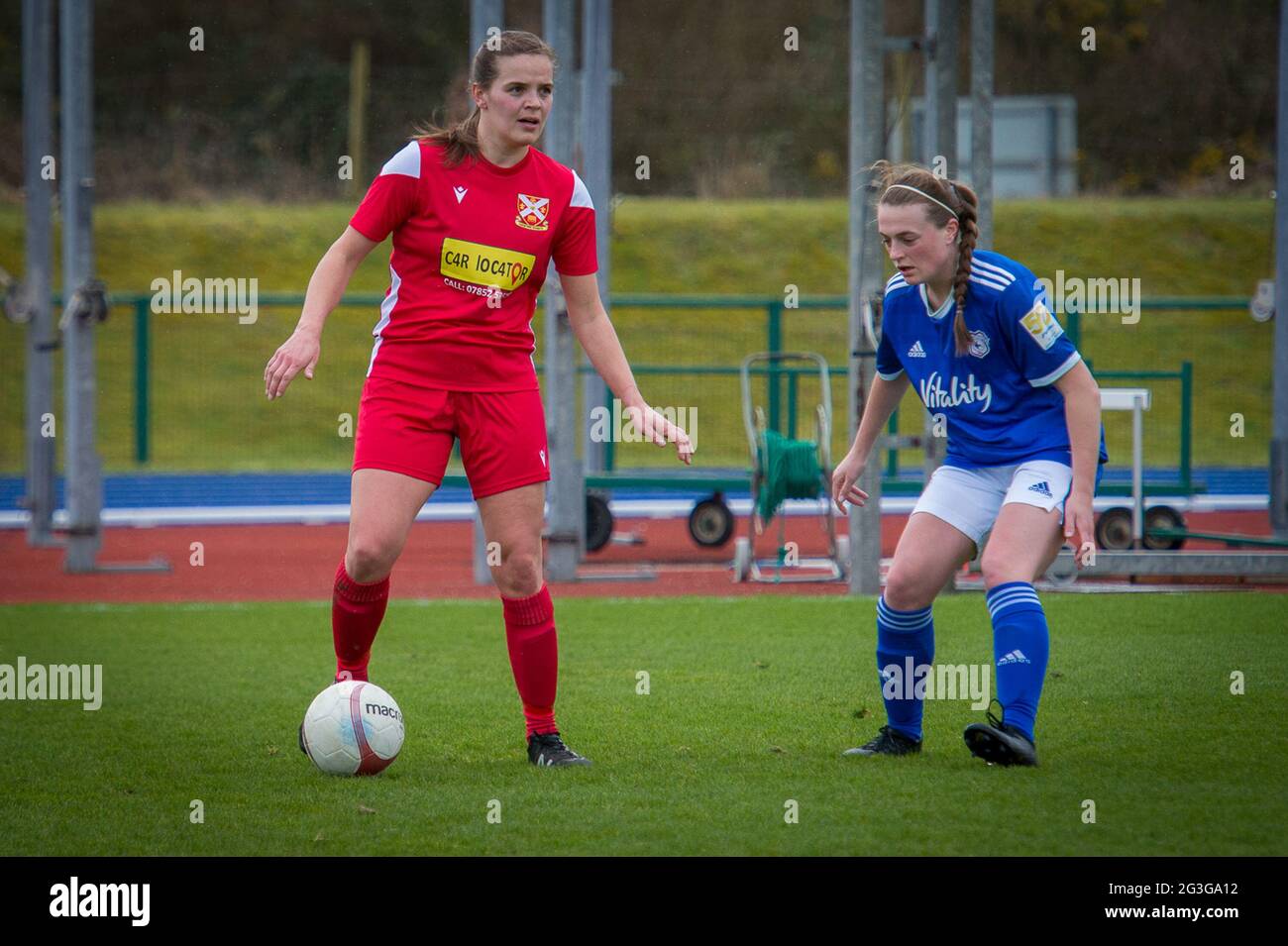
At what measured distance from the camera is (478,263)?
4.83 m

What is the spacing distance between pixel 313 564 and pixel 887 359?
26.2 feet

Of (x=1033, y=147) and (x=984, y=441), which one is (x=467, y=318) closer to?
(x=984, y=441)

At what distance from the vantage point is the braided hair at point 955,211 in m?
4.82

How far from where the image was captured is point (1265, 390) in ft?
70.5

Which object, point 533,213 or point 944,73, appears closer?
point 533,213

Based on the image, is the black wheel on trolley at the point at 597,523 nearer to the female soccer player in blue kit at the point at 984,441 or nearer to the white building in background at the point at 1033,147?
the female soccer player in blue kit at the point at 984,441

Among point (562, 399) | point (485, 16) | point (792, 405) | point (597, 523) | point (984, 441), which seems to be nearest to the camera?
point (984, 441)

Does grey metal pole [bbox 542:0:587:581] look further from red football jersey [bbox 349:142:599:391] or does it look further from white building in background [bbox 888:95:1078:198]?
white building in background [bbox 888:95:1078:198]

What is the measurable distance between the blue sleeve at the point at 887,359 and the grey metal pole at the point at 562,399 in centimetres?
504

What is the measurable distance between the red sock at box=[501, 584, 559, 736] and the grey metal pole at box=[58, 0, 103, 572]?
23.1 ft

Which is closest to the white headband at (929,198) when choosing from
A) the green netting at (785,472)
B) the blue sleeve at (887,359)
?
the blue sleeve at (887,359)

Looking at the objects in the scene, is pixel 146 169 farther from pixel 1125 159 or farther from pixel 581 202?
pixel 581 202

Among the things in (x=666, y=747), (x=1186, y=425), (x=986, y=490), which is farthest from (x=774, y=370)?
(x=986, y=490)
